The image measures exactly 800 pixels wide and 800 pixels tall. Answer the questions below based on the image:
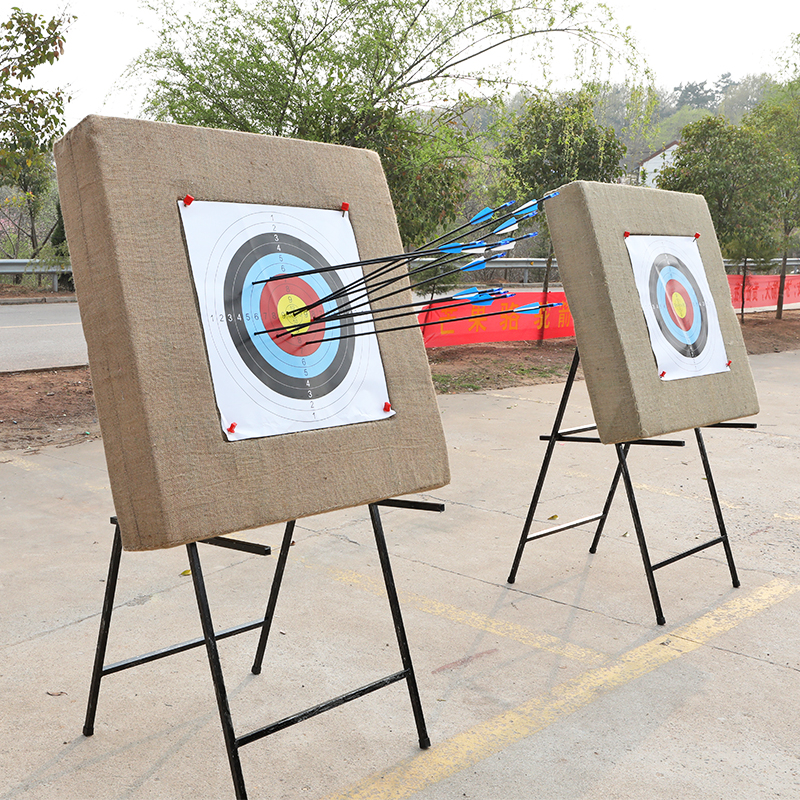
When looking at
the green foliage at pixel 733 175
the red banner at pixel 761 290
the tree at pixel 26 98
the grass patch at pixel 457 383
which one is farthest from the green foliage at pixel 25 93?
the red banner at pixel 761 290

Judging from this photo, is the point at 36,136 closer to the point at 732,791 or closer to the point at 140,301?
the point at 140,301

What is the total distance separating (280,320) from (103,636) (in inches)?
41.8

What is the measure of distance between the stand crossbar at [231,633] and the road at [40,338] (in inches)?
274

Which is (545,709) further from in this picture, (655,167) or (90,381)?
(655,167)

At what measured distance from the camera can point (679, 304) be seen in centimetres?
383

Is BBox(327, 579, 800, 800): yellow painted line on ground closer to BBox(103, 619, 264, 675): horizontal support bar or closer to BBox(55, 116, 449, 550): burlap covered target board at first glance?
BBox(103, 619, 264, 675): horizontal support bar

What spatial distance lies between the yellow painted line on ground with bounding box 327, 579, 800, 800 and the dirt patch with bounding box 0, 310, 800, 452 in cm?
472

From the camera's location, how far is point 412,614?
343 centimetres

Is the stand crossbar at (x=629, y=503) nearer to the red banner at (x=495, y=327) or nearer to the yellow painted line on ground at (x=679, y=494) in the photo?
the yellow painted line on ground at (x=679, y=494)

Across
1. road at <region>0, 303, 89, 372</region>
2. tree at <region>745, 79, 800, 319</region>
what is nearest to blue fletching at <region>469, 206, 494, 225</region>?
road at <region>0, 303, 89, 372</region>

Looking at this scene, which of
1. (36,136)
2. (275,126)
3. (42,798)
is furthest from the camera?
(275,126)

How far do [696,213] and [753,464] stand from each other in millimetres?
2524

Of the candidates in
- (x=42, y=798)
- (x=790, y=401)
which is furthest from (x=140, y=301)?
(x=790, y=401)

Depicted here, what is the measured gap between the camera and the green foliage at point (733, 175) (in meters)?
14.1
